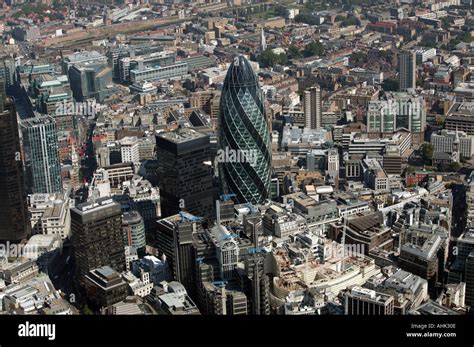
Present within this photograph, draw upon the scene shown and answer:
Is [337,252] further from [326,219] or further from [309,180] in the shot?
[309,180]

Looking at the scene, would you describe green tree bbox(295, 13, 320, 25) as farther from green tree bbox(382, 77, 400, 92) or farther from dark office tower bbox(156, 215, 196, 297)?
dark office tower bbox(156, 215, 196, 297)

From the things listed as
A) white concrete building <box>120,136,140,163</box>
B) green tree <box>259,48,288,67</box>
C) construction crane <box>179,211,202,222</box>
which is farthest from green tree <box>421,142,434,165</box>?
green tree <box>259,48,288,67</box>

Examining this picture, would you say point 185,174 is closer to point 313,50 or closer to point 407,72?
point 407,72

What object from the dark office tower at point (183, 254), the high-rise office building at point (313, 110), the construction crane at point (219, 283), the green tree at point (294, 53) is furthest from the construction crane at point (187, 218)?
the green tree at point (294, 53)

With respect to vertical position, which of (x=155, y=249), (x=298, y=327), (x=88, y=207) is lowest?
(x=155, y=249)

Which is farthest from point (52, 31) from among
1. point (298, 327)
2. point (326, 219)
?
point (298, 327)
